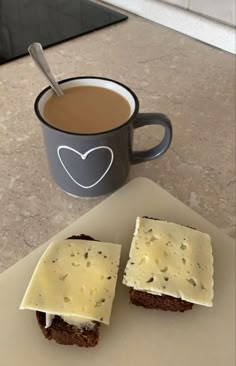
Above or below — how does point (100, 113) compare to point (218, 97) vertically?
above

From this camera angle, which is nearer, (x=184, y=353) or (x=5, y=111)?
(x=184, y=353)

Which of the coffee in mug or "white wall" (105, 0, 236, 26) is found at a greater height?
the coffee in mug

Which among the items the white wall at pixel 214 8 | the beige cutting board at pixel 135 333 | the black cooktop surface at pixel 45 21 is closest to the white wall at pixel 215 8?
the white wall at pixel 214 8

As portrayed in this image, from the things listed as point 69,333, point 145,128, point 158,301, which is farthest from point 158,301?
point 145,128

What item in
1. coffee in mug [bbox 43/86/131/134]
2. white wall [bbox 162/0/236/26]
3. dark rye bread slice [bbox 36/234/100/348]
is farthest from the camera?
white wall [bbox 162/0/236/26]

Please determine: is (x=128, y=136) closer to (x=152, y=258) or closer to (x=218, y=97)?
(x=152, y=258)

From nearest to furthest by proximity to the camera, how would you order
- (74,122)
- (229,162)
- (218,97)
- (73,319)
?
(73,319) < (74,122) < (229,162) < (218,97)

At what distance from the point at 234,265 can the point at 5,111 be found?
1.52 feet

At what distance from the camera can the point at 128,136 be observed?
0.62 meters

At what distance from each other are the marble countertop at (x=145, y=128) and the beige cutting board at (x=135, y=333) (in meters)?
0.06

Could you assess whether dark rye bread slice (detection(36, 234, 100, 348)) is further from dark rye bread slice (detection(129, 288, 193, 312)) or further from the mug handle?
the mug handle

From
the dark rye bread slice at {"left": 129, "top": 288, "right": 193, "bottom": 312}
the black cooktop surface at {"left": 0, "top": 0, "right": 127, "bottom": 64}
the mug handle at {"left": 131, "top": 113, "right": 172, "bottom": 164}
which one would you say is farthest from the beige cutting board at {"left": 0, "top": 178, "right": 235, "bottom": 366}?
the black cooktop surface at {"left": 0, "top": 0, "right": 127, "bottom": 64}

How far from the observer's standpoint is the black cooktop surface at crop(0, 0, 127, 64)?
3.22ft

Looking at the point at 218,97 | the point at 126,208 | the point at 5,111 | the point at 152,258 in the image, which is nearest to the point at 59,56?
the point at 5,111
